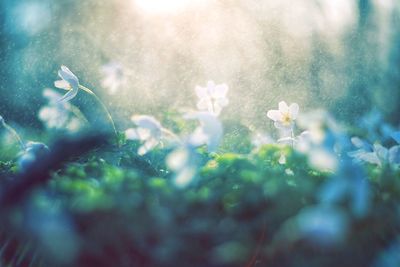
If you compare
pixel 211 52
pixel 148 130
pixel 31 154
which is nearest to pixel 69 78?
pixel 31 154

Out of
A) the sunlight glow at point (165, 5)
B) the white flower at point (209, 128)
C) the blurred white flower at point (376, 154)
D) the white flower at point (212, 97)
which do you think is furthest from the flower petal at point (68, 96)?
the sunlight glow at point (165, 5)

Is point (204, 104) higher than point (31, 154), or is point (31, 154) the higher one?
point (204, 104)

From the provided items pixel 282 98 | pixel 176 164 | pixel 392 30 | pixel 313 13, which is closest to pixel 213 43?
pixel 282 98

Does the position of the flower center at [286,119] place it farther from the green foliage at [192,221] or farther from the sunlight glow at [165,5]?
the sunlight glow at [165,5]

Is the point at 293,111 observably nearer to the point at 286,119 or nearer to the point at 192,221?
the point at 286,119

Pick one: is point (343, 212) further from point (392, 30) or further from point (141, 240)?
point (392, 30)

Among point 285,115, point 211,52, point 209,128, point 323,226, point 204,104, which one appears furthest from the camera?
point 211,52

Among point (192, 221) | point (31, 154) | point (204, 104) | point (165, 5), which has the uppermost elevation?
point (165, 5)

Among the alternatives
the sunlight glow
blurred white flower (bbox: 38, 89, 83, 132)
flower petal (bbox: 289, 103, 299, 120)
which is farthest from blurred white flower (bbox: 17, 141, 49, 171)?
the sunlight glow
